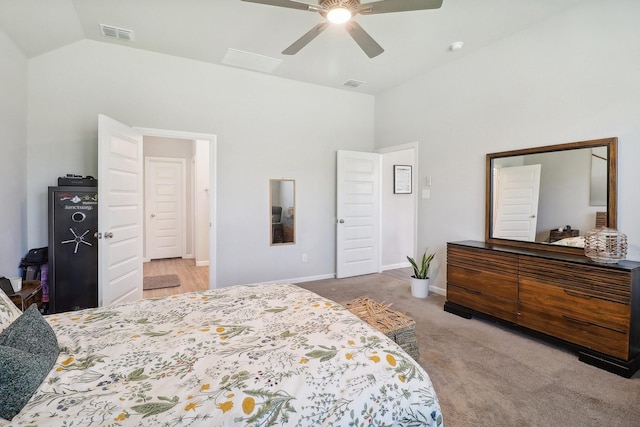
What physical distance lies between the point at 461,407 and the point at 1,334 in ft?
7.24

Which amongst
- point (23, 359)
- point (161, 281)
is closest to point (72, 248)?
point (161, 281)

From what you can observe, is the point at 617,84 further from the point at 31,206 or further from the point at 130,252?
the point at 31,206

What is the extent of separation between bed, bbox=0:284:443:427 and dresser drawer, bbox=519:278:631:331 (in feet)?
6.45

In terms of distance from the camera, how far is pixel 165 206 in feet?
21.4

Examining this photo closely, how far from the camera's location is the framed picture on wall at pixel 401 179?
221 inches

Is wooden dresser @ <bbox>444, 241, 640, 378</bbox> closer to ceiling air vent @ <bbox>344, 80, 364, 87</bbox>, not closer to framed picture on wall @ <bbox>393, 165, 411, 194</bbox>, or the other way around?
framed picture on wall @ <bbox>393, 165, 411, 194</bbox>

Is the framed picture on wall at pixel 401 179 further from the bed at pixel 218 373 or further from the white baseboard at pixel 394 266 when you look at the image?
the bed at pixel 218 373

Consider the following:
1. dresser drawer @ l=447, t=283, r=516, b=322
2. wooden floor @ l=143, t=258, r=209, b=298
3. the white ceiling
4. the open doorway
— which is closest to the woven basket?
dresser drawer @ l=447, t=283, r=516, b=322

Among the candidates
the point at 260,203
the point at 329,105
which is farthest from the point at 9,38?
the point at 329,105

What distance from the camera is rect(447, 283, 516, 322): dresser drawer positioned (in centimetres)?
287

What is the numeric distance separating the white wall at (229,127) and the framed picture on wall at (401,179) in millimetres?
836

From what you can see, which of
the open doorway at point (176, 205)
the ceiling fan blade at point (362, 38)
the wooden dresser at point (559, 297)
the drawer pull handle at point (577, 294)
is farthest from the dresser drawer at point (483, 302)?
the open doorway at point (176, 205)

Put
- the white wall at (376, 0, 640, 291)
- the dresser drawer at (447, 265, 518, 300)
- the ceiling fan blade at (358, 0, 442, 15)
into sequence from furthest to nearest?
the dresser drawer at (447, 265, 518, 300)
the white wall at (376, 0, 640, 291)
the ceiling fan blade at (358, 0, 442, 15)

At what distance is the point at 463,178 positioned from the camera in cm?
380
